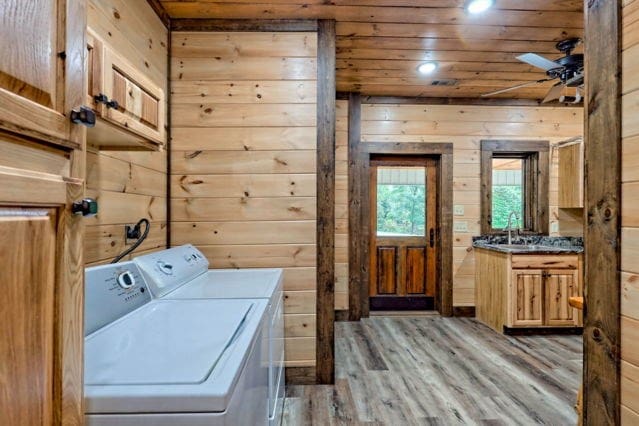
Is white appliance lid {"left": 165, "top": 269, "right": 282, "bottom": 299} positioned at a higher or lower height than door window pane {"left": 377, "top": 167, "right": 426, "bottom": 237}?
lower

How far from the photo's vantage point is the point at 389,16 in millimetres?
2498

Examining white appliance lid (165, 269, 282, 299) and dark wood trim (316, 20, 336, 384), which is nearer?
white appliance lid (165, 269, 282, 299)

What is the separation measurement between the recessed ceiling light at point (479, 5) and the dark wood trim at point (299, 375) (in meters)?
2.69

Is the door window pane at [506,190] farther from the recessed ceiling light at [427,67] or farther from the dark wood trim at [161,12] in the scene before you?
the dark wood trim at [161,12]

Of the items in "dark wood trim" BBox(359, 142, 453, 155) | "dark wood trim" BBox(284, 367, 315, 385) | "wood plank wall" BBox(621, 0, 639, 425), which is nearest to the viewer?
"wood plank wall" BBox(621, 0, 639, 425)

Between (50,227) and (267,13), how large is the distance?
2.25 metres

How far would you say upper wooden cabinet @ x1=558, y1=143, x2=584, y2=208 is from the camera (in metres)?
3.91

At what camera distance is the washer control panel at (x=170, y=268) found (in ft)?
5.09

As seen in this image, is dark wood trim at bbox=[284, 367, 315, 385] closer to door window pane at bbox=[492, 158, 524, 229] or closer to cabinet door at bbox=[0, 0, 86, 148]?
cabinet door at bbox=[0, 0, 86, 148]

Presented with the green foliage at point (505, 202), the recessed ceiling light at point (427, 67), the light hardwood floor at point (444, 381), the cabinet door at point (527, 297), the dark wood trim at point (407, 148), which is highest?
the recessed ceiling light at point (427, 67)

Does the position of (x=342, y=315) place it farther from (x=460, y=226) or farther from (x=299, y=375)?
(x=460, y=226)

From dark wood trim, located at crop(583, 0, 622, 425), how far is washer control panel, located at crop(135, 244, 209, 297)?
163cm

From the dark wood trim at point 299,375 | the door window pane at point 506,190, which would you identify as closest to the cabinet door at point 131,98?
the dark wood trim at point 299,375

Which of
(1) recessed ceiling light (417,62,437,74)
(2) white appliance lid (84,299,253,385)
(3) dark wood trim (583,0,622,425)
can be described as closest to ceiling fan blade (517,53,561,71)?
(1) recessed ceiling light (417,62,437,74)
